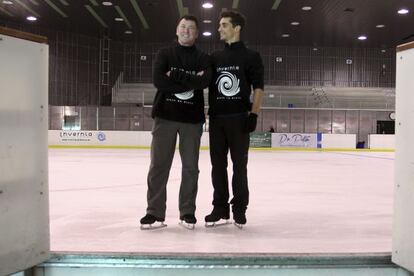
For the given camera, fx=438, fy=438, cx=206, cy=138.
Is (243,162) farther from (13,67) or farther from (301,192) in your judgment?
(301,192)

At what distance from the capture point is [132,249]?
2.84 metres

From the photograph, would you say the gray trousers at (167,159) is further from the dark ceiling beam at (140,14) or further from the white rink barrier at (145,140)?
the white rink barrier at (145,140)

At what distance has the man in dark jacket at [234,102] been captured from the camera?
11.5 ft

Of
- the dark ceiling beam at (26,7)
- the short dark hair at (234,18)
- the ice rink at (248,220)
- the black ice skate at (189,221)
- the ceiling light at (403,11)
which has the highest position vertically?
the dark ceiling beam at (26,7)

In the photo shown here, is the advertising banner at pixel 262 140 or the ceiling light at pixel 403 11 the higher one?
the ceiling light at pixel 403 11

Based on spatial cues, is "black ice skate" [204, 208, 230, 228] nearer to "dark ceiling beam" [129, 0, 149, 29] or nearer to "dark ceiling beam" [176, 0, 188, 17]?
"dark ceiling beam" [176, 0, 188, 17]

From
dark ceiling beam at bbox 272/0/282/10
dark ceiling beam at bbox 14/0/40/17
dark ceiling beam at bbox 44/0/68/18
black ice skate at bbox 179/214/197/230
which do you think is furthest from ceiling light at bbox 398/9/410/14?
black ice skate at bbox 179/214/197/230

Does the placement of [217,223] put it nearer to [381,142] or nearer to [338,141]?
[338,141]

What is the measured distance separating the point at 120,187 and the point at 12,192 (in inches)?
165

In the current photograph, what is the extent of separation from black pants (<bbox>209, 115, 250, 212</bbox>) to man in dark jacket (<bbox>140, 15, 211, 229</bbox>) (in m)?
0.16

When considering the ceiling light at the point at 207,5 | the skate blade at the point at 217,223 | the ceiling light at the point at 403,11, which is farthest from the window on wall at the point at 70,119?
the skate blade at the point at 217,223

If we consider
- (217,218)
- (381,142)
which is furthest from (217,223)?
(381,142)

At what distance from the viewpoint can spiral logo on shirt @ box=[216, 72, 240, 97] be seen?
3.50m

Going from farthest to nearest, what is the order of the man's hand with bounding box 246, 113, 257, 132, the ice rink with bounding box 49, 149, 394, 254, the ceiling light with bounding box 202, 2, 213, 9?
the ceiling light with bounding box 202, 2, 213, 9
the man's hand with bounding box 246, 113, 257, 132
the ice rink with bounding box 49, 149, 394, 254
